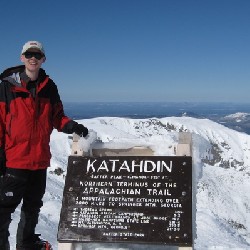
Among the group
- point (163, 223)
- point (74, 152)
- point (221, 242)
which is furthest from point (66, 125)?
point (221, 242)

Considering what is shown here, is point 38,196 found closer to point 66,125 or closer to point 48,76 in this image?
point 66,125

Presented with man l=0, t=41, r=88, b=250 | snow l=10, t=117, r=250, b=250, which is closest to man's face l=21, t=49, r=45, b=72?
man l=0, t=41, r=88, b=250

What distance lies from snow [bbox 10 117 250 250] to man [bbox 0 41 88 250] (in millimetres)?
705

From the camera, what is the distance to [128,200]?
15.8ft

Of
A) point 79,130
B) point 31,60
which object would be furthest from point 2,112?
point 79,130

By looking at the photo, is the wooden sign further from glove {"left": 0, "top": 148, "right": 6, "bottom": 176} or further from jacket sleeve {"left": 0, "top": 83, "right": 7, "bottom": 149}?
jacket sleeve {"left": 0, "top": 83, "right": 7, "bottom": 149}

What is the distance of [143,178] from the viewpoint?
4.93 metres

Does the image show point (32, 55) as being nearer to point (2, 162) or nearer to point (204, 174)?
point (2, 162)

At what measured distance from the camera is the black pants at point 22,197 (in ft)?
15.1

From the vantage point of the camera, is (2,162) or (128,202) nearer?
(2,162)

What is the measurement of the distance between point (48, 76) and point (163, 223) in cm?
223

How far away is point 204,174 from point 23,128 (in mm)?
28474

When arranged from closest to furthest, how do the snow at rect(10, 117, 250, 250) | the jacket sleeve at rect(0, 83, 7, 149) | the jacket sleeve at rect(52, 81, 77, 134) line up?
the jacket sleeve at rect(0, 83, 7, 149) < the jacket sleeve at rect(52, 81, 77, 134) < the snow at rect(10, 117, 250, 250)

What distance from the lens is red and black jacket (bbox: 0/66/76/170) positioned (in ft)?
15.0
